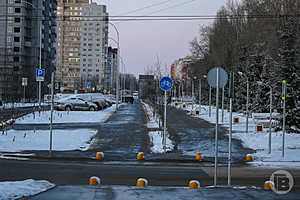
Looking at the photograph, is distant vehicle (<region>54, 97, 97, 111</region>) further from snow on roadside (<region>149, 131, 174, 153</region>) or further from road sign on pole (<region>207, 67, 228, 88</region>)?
road sign on pole (<region>207, 67, 228, 88</region>)

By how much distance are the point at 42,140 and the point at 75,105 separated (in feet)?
108

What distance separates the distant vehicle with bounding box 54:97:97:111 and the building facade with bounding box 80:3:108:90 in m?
39.3

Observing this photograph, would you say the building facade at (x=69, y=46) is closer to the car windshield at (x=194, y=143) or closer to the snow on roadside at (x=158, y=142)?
the car windshield at (x=194, y=143)

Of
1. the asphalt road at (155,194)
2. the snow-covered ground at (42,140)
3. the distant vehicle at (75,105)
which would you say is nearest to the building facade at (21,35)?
the distant vehicle at (75,105)

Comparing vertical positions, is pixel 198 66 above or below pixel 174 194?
above

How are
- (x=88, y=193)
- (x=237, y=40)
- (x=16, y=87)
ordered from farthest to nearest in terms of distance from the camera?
(x=16, y=87) → (x=237, y=40) → (x=88, y=193)

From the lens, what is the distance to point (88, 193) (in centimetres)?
1222

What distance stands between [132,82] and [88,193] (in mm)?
165613

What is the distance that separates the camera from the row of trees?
106 feet

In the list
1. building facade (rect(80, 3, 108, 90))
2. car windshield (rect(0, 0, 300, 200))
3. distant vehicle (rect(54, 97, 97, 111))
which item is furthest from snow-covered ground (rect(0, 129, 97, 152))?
building facade (rect(80, 3, 108, 90))

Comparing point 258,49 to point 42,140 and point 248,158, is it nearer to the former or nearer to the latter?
point 42,140

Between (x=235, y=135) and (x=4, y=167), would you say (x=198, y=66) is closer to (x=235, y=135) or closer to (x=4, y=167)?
(x=235, y=135)

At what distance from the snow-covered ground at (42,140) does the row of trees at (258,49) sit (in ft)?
36.6

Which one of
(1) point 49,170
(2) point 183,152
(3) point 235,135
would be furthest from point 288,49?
(1) point 49,170
